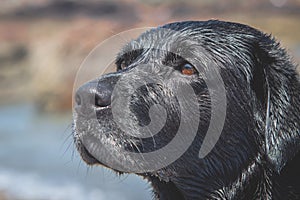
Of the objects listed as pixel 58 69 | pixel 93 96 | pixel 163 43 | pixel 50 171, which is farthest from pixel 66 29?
pixel 93 96

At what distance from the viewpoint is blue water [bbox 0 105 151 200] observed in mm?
9516

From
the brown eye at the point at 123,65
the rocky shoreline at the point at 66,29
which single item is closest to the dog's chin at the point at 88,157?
the brown eye at the point at 123,65

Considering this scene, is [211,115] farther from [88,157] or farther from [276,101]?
[88,157]

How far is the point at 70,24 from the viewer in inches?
1100

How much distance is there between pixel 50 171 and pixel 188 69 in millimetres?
7270

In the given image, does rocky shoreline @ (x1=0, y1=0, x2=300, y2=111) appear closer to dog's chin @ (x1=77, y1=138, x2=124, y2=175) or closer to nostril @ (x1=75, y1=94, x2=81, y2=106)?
dog's chin @ (x1=77, y1=138, x2=124, y2=175)

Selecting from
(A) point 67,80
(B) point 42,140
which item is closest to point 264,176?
(B) point 42,140

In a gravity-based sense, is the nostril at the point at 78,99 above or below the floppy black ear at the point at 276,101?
above

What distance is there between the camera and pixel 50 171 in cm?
1127

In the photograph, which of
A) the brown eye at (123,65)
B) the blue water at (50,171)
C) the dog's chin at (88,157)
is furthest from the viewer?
the blue water at (50,171)

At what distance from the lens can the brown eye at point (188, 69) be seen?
434cm

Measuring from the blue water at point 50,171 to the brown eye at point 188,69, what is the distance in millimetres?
2669

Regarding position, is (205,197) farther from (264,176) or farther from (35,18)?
(35,18)

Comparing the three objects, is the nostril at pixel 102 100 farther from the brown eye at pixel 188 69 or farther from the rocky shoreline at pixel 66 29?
the rocky shoreline at pixel 66 29
